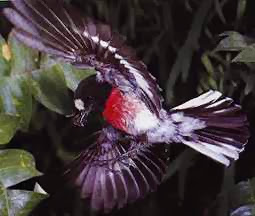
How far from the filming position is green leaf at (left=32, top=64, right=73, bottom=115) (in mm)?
745

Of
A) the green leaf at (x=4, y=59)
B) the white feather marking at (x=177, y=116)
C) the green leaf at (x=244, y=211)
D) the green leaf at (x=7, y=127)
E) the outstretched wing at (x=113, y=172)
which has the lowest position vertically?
the green leaf at (x=244, y=211)

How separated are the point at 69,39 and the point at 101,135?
0.13 m

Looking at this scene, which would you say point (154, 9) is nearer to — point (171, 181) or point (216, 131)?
point (171, 181)

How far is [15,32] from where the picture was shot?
1.85ft

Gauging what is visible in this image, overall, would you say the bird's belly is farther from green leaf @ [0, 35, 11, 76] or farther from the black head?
green leaf @ [0, 35, 11, 76]

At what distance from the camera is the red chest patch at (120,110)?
0.64 meters

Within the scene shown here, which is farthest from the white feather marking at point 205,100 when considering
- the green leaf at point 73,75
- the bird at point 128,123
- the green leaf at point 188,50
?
the green leaf at point 188,50

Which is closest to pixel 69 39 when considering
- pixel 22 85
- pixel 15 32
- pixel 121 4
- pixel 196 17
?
pixel 15 32

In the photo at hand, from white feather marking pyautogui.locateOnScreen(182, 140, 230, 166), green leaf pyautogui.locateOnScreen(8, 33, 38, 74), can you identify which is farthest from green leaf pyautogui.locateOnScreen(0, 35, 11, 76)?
white feather marking pyautogui.locateOnScreen(182, 140, 230, 166)

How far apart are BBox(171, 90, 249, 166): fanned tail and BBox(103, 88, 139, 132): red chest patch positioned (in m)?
0.05

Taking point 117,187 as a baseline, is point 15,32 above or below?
above

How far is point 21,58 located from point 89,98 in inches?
5.2

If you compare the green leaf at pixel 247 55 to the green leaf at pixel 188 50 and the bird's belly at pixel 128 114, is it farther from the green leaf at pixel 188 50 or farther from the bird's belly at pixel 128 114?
the green leaf at pixel 188 50

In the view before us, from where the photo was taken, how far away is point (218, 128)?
674mm
